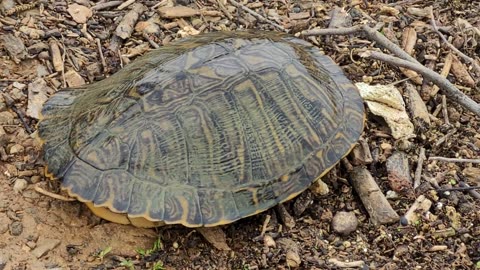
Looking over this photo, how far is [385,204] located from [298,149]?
726 mm

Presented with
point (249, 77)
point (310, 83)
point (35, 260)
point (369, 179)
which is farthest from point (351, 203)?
point (35, 260)

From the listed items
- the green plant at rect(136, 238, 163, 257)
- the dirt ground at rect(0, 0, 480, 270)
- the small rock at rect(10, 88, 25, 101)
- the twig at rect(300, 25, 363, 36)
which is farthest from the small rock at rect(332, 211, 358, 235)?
the small rock at rect(10, 88, 25, 101)

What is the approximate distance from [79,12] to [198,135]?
2060 millimetres

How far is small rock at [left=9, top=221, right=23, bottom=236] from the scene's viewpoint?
12.8 ft

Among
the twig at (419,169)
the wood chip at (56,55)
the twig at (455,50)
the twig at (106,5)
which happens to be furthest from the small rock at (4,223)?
the twig at (455,50)

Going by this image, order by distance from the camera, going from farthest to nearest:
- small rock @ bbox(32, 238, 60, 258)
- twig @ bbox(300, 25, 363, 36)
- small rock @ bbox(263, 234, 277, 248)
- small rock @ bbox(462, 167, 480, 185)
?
twig @ bbox(300, 25, 363, 36)
small rock @ bbox(462, 167, 480, 185)
small rock @ bbox(263, 234, 277, 248)
small rock @ bbox(32, 238, 60, 258)

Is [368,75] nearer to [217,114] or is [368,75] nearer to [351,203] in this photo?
[351,203]

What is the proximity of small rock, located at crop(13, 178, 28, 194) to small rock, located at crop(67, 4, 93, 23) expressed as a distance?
167 cm

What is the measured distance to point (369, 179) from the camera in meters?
4.43

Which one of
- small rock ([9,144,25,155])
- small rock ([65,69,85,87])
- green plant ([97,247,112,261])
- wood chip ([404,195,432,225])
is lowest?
wood chip ([404,195,432,225])

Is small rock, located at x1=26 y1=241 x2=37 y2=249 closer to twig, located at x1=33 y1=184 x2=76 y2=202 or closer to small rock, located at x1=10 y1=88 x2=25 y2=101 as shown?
twig, located at x1=33 y1=184 x2=76 y2=202

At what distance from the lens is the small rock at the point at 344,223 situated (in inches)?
165

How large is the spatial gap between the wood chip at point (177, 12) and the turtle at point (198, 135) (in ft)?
3.76

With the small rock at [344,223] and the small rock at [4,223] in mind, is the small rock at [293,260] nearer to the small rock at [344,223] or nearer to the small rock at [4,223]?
the small rock at [344,223]
